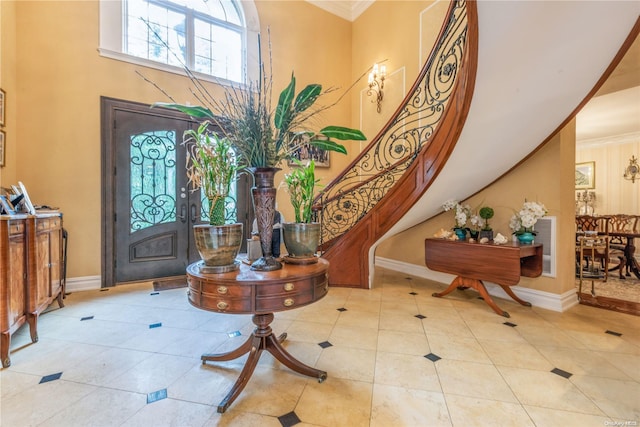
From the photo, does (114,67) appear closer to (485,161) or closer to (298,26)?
(298,26)

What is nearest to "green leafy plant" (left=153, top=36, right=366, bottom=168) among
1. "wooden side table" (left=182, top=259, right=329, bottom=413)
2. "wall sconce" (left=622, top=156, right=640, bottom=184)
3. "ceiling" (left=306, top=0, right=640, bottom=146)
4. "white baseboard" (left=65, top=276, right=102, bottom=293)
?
"wooden side table" (left=182, top=259, right=329, bottom=413)

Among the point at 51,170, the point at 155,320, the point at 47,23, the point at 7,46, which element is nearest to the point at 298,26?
the point at 47,23

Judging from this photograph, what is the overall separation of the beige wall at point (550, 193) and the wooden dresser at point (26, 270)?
185 inches

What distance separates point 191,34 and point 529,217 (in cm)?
545

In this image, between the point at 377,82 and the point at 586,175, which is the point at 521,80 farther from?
the point at 586,175

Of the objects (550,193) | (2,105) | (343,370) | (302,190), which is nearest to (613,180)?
(550,193)

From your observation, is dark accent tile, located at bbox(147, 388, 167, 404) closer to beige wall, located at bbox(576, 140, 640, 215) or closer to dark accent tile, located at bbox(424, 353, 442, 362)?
dark accent tile, located at bbox(424, 353, 442, 362)

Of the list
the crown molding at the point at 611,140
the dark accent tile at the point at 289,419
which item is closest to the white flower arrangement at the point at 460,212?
the dark accent tile at the point at 289,419

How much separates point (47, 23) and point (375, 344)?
210 inches

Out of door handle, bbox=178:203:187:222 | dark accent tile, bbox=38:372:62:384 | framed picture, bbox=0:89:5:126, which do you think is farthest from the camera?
door handle, bbox=178:203:187:222

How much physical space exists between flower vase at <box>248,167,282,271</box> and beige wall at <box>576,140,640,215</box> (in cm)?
989

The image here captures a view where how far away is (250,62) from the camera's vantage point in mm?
4727

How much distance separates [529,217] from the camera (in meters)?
2.85

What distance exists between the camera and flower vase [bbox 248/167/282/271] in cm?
155
